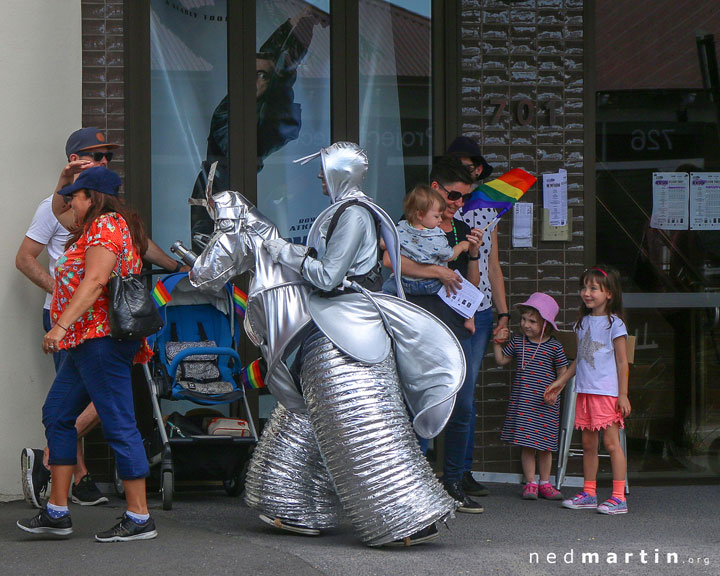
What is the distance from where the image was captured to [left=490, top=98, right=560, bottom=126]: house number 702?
7.32 meters

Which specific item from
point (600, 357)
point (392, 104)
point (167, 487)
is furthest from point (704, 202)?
point (167, 487)

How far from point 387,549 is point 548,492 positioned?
1.87 m

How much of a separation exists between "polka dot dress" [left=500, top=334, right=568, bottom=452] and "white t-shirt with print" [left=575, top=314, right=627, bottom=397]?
38 cm

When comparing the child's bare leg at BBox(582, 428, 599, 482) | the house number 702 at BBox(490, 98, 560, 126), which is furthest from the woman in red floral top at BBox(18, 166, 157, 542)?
the house number 702 at BBox(490, 98, 560, 126)

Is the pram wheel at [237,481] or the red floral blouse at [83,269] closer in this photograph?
the red floral blouse at [83,269]

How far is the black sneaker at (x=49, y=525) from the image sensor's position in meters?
5.41

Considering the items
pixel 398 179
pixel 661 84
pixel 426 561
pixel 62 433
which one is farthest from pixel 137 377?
pixel 661 84

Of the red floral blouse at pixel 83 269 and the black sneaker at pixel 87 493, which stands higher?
the red floral blouse at pixel 83 269

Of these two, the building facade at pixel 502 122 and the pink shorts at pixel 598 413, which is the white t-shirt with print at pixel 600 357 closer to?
the pink shorts at pixel 598 413

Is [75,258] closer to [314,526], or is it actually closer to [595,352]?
[314,526]

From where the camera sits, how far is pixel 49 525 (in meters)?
5.41

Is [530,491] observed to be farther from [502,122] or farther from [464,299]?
[502,122]

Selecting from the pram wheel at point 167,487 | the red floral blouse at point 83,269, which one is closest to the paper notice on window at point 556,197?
the pram wheel at point 167,487

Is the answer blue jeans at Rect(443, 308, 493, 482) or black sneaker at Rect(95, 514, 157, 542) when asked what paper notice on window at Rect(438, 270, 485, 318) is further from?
black sneaker at Rect(95, 514, 157, 542)
